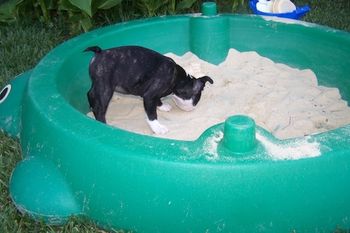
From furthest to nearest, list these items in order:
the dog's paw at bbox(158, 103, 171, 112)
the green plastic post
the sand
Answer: the dog's paw at bbox(158, 103, 171, 112) → the sand → the green plastic post

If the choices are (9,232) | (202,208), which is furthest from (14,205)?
(202,208)

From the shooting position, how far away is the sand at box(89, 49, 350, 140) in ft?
8.38

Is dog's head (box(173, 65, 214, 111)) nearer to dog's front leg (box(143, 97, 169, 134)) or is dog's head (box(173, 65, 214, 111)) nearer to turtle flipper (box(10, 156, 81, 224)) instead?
dog's front leg (box(143, 97, 169, 134))

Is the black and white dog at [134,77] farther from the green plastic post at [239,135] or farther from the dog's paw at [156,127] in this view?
the green plastic post at [239,135]

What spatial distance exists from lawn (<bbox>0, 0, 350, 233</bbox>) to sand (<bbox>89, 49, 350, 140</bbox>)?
0.59 metres

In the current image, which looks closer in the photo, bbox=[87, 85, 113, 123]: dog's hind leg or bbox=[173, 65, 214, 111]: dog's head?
bbox=[87, 85, 113, 123]: dog's hind leg

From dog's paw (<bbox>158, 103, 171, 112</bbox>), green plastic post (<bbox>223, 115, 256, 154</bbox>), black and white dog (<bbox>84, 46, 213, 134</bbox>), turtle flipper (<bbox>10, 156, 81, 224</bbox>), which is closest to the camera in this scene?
green plastic post (<bbox>223, 115, 256, 154</bbox>)

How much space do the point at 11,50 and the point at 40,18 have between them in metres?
0.61

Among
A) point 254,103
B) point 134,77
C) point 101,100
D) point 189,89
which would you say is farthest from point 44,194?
point 254,103

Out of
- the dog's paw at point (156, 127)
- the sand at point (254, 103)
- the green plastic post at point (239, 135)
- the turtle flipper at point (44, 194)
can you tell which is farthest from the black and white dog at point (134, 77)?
the green plastic post at point (239, 135)

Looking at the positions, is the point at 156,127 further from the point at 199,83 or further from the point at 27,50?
the point at 27,50

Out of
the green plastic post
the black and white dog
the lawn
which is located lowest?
the lawn

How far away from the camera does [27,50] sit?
11.9 feet

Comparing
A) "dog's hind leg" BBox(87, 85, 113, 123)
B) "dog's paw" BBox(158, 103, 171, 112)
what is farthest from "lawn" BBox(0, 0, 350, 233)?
"dog's paw" BBox(158, 103, 171, 112)
